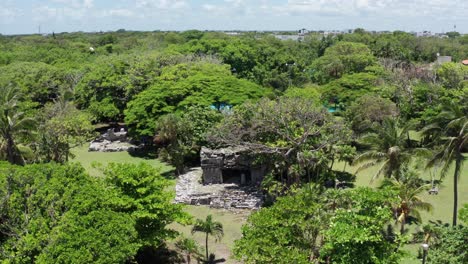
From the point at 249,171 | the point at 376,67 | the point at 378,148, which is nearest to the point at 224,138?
the point at 249,171

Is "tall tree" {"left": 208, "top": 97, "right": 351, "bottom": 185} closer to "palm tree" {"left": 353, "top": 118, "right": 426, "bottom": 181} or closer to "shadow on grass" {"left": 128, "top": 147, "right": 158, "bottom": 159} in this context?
"palm tree" {"left": 353, "top": 118, "right": 426, "bottom": 181}

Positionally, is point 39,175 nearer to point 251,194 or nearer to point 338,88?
point 251,194

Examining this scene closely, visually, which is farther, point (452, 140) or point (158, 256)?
point (158, 256)

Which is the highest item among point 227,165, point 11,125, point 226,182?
point 11,125

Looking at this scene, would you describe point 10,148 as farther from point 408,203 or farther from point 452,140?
point 452,140

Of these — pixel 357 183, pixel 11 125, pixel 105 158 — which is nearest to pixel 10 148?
pixel 11 125

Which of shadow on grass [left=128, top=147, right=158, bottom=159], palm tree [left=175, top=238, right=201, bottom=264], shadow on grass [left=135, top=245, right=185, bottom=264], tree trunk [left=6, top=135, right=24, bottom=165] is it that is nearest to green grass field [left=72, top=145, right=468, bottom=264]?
palm tree [left=175, top=238, right=201, bottom=264]
